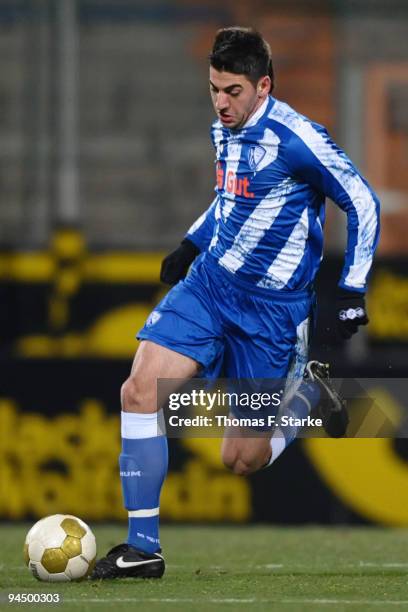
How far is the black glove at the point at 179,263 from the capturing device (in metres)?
6.21

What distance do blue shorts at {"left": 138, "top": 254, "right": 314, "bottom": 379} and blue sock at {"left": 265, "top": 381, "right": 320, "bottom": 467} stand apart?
15 centimetres

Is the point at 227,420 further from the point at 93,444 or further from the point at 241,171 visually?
the point at 93,444

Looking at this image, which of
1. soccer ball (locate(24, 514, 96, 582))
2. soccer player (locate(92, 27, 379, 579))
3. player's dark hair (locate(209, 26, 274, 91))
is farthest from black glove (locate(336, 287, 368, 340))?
soccer ball (locate(24, 514, 96, 582))

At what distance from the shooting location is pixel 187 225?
1239 cm

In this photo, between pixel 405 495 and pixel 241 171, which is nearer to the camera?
pixel 241 171

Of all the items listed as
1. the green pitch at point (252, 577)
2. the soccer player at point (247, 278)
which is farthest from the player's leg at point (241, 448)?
the green pitch at point (252, 577)

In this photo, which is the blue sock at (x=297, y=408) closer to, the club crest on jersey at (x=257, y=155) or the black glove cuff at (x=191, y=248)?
the black glove cuff at (x=191, y=248)

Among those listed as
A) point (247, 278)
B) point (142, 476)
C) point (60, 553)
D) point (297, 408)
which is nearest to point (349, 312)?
point (247, 278)

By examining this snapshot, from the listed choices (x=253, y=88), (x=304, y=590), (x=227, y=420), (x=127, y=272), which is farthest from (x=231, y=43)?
(x=127, y=272)

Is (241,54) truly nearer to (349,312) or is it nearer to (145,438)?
(349,312)

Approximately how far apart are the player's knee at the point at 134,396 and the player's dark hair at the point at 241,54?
1.30 m

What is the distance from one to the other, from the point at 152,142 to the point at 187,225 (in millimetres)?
911

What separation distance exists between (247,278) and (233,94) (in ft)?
2.51

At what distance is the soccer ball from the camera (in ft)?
17.8
